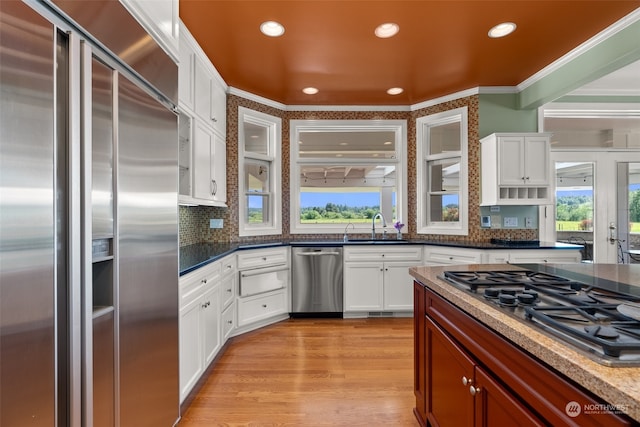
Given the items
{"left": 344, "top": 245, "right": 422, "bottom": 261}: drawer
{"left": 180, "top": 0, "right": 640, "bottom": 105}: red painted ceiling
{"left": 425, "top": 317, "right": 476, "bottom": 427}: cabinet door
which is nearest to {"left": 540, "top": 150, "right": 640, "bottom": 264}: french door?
{"left": 180, "top": 0, "right": 640, "bottom": 105}: red painted ceiling

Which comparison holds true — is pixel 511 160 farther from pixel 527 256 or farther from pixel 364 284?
pixel 364 284

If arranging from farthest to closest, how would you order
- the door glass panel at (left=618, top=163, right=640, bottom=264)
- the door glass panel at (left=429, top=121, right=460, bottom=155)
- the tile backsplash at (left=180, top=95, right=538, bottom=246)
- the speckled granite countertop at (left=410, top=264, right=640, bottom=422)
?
the door glass panel at (left=429, top=121, right=460, bottom=155)
the door glass panel at (left=618, top=163, right=640, bottom=264)
the tile backsplash at (left=180, top=95, right=538, bottom=246)
the speckled granite countertop at (left=410, top=264, right=640, bottom=422)

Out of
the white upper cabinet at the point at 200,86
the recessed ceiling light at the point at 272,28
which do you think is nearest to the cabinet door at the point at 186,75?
the white upper cabinet at the point at 200,86

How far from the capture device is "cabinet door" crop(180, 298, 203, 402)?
6.15 feet

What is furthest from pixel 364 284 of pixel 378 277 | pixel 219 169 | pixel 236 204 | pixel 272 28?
pixel 272 28

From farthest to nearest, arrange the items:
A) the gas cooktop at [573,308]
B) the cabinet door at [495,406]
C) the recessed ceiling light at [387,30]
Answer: the recessed ceiling light at [387,30] < the cabinet door at [495,406] < the gas cooktop at [573,308]

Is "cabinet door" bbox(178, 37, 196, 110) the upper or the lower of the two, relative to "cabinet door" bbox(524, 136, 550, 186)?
upper

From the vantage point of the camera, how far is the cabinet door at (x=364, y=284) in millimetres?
3715

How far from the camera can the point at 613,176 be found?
13.0 ft

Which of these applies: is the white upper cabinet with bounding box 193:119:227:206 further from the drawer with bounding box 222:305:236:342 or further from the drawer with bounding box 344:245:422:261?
the drawer with bounding box 344:245:422:261

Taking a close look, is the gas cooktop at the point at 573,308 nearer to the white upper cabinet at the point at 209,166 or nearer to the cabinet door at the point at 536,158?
the white upper cabinet at the point at 209,166

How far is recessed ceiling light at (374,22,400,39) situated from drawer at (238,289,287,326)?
8.82 feet

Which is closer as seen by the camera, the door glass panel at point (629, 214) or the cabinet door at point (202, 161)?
the cabinet door at point (202, 161)

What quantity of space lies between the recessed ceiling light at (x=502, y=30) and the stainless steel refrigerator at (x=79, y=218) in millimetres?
2479
